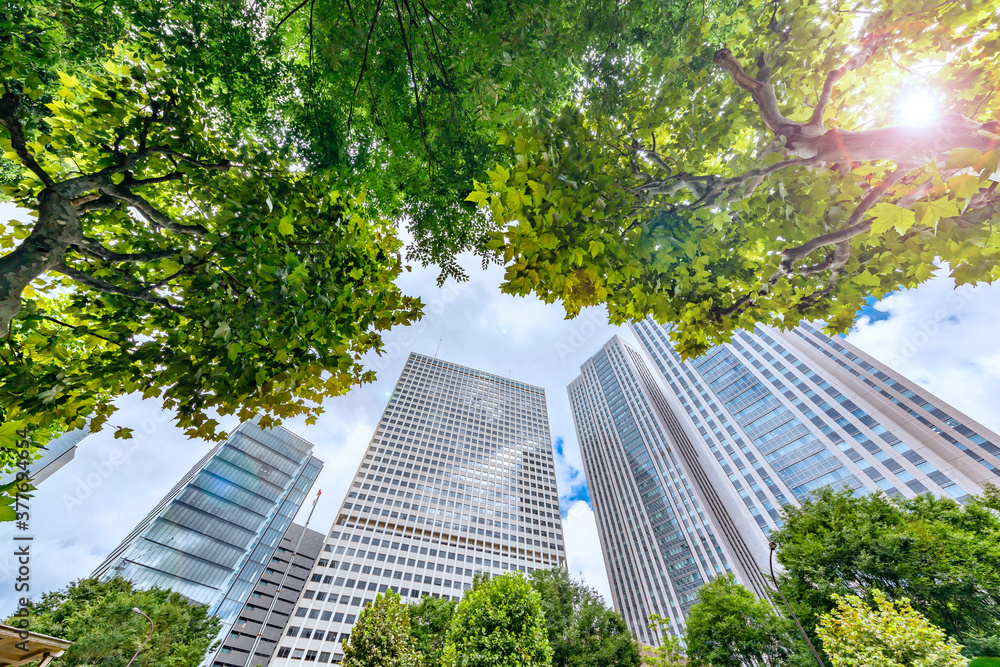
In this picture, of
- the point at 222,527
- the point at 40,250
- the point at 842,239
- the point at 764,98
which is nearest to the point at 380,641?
the point at 40,250

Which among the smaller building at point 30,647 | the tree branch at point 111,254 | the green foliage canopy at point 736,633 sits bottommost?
the smaller building at point 30,647

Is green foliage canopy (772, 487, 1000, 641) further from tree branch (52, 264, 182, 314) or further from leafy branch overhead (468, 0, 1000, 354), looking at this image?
tree branch (52, 264, 182, 314)

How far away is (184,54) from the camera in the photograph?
12.5ft

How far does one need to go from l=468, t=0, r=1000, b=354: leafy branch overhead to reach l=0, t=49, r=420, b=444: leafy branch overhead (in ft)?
5.51

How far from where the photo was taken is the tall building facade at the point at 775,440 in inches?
1554

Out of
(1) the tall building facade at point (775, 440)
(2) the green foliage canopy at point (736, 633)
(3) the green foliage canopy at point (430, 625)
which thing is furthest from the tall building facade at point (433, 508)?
(2) the green foliage canopy at point (736, 633)

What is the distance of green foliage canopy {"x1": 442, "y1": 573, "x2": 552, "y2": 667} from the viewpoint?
14.5 m

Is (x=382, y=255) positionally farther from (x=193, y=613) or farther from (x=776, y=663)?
(x=193, y=613)

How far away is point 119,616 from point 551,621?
2416cm

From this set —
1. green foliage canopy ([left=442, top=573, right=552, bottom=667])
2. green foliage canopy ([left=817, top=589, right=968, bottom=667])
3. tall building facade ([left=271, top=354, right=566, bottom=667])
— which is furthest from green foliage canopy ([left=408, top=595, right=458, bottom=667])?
tall building facade ([left=271, top=354, right=566, bottom=667])

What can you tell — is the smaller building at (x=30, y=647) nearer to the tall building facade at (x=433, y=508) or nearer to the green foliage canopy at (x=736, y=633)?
the green foliage canopy at (x=736, y=633)

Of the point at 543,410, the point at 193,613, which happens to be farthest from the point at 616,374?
the point at 193,613

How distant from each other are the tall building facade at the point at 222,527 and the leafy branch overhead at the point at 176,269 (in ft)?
195

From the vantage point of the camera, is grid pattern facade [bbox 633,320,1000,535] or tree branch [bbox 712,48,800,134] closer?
tree branch [bbox 712,48,800,134]
